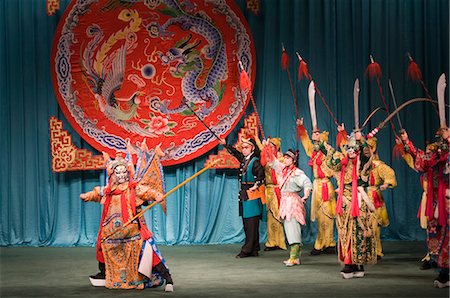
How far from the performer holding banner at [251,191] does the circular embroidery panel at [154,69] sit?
3.17ft

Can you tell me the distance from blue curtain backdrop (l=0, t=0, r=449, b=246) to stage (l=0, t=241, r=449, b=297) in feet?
1.26

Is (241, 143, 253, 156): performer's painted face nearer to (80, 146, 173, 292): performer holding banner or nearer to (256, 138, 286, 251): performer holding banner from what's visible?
(256, 138, 286, 251): performer holding banner

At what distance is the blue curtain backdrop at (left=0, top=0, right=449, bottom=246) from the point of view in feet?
31.4

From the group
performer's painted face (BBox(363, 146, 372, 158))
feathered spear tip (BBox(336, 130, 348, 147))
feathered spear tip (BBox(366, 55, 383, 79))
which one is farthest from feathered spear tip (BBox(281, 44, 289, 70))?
performer's painted face (BBox(363, 146, 372, 158))

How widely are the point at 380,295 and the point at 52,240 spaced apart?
4404 mm

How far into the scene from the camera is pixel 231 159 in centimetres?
956

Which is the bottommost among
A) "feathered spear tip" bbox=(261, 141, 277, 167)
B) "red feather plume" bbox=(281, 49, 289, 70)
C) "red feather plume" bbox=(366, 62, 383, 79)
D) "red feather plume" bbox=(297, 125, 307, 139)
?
"feathered spear tip" bbox=(261, 141, 277, 167)

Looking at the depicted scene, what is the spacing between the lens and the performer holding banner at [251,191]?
8.57 m

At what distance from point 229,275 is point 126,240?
1041 millimetres

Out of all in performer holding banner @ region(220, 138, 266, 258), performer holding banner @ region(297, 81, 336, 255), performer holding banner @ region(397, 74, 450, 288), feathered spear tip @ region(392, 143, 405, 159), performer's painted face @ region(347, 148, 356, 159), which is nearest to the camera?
performer holding banner @ region(397, 74, 450, 288)

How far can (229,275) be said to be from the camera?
731cm

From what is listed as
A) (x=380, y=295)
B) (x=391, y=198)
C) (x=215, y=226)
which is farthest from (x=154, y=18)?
(x=380, y=295)

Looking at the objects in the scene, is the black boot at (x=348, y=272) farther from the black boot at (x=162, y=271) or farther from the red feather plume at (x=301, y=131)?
the red feather plume at (x=301, y=131)

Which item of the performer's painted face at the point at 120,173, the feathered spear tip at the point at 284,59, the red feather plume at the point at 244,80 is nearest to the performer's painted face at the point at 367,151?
the performer's painted face at the point at 120,173
